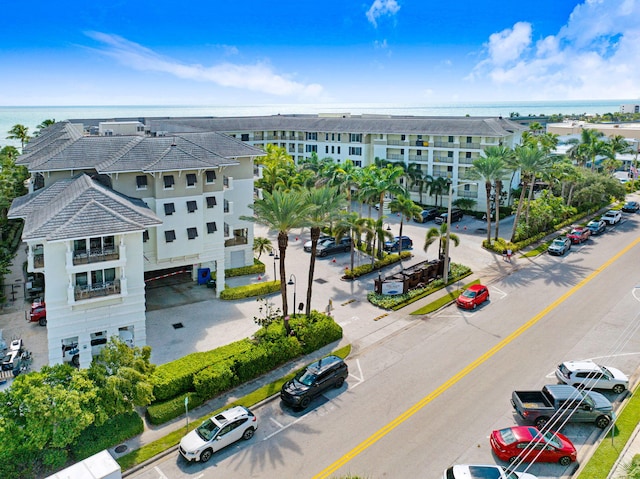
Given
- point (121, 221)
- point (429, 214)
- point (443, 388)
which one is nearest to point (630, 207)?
point (429, 214)

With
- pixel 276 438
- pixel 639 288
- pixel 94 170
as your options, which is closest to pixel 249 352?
pixel 276 438

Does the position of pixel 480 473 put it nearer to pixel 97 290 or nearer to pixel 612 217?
pixel 97 290

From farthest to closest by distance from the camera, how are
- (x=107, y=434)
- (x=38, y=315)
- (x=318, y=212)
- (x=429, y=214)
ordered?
(x=429, y=214), (x=38, y=315), (x=318, y=212), (x=107, y=434)

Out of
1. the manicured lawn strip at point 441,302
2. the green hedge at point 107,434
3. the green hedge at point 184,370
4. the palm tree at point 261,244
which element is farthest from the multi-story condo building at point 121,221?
the manicured lawn strip at point 441,302

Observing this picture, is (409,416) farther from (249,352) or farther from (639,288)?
(639,288)

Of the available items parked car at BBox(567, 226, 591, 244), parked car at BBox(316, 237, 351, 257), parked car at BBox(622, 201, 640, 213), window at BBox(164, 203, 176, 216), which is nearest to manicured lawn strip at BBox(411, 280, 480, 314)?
parked car at BBox(316, 237, 351, 257)
